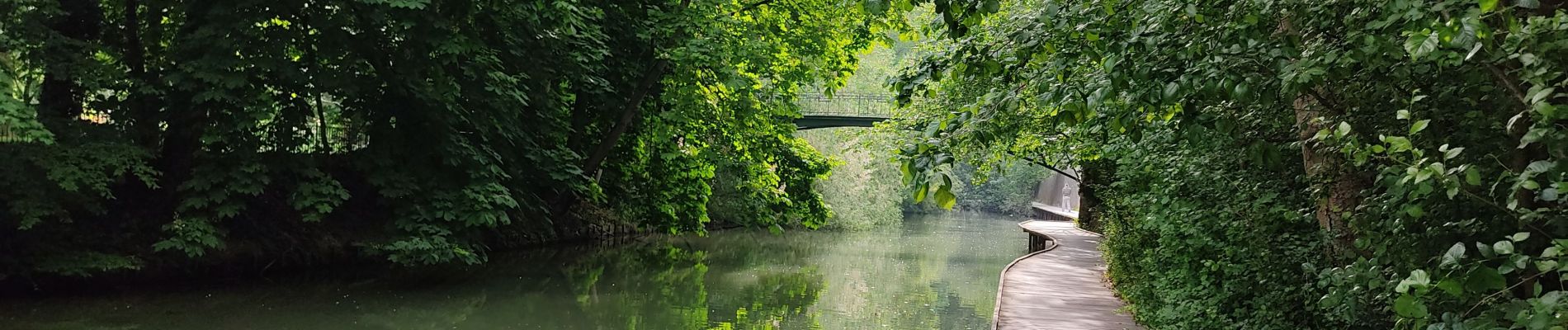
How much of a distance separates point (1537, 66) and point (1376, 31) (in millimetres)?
1248

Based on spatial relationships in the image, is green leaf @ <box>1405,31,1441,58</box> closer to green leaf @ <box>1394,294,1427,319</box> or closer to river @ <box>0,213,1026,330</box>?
green leaf @ <box>1394,294,1427,319</box>

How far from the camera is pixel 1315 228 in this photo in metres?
5.71

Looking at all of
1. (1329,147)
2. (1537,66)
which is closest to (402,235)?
(1329,147)

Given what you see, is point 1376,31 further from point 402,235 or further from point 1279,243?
point 402,235

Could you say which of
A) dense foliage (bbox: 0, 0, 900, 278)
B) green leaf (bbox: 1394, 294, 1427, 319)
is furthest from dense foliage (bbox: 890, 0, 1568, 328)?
dense foliage (bbox: 0, 0, 900, 278)

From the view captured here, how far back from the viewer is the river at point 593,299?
39.8 feet

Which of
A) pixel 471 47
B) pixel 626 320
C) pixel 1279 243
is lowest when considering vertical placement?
pixel 626 320

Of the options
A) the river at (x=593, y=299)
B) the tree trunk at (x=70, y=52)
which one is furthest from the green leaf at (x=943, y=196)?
the tree trunk at (x=70, y=52)

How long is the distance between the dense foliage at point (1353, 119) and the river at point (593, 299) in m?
8.34

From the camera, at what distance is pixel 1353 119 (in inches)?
154

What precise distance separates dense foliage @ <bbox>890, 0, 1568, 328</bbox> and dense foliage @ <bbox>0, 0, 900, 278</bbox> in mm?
9575

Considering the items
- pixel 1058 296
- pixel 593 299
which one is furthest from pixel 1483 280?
pixel 593 299

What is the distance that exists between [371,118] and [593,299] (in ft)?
12.4

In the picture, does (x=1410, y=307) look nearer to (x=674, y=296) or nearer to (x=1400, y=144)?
(x=1400, y=144)
